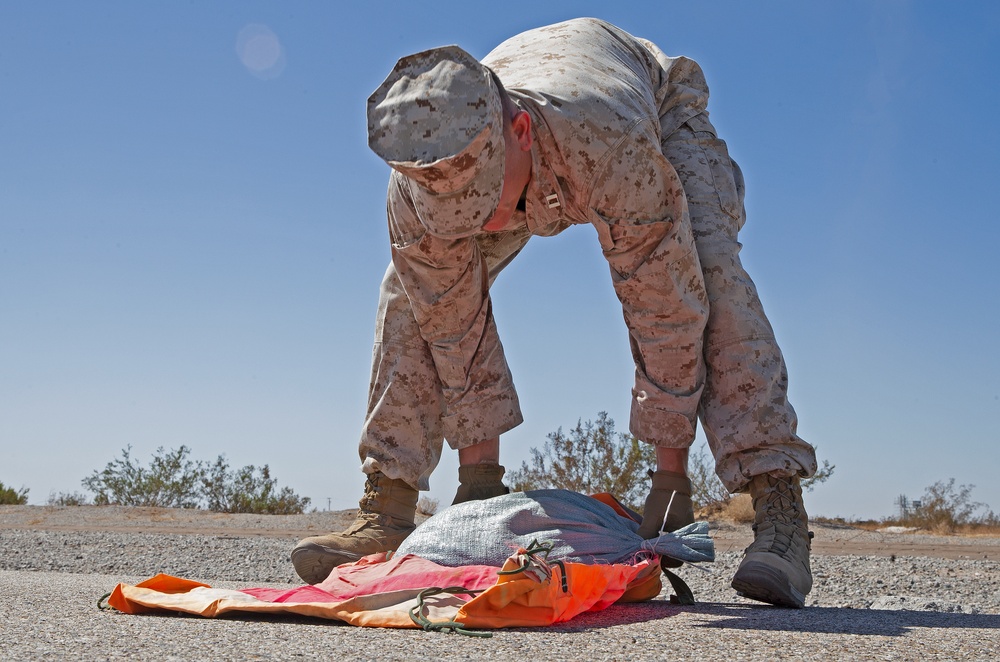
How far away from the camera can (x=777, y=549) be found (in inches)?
114

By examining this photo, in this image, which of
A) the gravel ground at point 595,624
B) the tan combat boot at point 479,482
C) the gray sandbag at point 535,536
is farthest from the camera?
the tan combat boot at point 479,482

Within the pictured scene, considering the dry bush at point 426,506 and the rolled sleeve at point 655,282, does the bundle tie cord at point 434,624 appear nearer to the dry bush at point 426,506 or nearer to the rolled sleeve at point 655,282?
the rolled sleeve at point 655,282

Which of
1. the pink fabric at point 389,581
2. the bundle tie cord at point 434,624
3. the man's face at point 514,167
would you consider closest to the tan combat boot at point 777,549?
the pink fabric at point 389,581

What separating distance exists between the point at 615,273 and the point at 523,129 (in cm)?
60

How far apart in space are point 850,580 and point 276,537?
12.4 ft

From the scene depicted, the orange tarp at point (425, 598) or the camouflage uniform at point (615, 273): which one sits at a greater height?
the camouflage uniform at point (615, 273)

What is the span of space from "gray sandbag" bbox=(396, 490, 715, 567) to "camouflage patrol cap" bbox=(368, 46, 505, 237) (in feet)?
2.86

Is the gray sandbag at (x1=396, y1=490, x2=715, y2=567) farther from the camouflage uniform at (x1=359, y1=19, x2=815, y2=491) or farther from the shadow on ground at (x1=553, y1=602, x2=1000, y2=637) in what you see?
the camouflage uniform at (x1=359, y1=19, x2=815, y2=491)

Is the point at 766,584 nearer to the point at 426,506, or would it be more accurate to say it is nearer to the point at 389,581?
the point at 389,581

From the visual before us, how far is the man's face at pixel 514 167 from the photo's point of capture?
2.62 metres

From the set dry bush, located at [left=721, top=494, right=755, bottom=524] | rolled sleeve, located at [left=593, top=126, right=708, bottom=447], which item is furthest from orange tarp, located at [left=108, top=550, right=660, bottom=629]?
dry bush, located at [left=721, top=494, right=755, bottom=524]

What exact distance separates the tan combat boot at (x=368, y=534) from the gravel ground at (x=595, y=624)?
25.5 inches

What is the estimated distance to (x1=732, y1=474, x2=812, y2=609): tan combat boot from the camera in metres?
2.74

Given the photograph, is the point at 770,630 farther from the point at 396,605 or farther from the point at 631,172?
the point at 631,172
